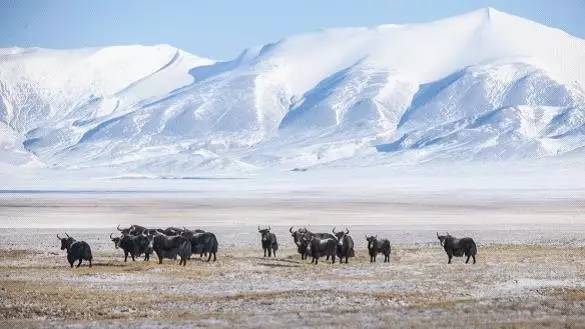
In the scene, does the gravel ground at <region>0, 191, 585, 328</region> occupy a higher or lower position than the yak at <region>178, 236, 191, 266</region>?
lower

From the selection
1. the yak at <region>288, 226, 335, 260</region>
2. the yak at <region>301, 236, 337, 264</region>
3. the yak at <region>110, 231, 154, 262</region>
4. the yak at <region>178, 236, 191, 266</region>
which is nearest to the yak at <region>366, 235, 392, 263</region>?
the yak at <region>301, 236, 337, 264</region>

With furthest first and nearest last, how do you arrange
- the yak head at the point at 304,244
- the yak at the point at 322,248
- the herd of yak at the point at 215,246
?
the yak head at the point at 304,244 < the yak at the point at 322,248 < the herd of yak at the point at 215,246

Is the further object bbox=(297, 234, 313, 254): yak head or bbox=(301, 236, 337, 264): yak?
bbox=(297, 234, 313, 254): yak head

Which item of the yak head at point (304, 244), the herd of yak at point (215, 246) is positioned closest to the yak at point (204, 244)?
the herd of yak at point (215, 246)

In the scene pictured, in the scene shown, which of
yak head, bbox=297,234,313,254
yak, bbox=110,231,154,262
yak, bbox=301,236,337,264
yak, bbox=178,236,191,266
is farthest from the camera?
yak head, bbox=297,234,313,254

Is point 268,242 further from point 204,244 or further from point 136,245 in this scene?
point 136,245

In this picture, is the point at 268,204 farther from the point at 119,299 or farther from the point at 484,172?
the point at 484,172

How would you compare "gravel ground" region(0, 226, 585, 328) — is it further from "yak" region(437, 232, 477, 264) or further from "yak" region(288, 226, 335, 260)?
"yak" region(437, 232, 477, 264)

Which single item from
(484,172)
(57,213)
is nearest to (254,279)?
(57,213)

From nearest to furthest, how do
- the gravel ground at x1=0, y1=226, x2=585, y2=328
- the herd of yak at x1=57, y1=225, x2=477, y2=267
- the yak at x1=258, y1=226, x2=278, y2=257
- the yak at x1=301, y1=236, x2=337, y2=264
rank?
A: the gravel ground at x1=0, y1=226, x2=585, y2=328 → the herd of yak at x1=57, y1=225, x2=477, y2=267 → the yak at x1=301, y1=236, x2=337, y2=264 → the yak at x1=258, y1=226, x2=278, y2=257

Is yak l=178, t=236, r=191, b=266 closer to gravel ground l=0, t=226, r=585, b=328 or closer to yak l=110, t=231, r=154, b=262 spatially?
gravel ground l=0, t=226, r=585, b=328

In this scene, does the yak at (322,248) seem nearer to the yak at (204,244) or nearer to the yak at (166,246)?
the yak at (204,244)

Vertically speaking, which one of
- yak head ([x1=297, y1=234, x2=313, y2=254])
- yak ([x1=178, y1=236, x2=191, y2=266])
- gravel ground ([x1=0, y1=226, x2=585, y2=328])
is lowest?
gravel ground ([x1=0, y1=226, x2=585, y2=328])

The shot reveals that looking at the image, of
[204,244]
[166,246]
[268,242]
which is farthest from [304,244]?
[166,246]
